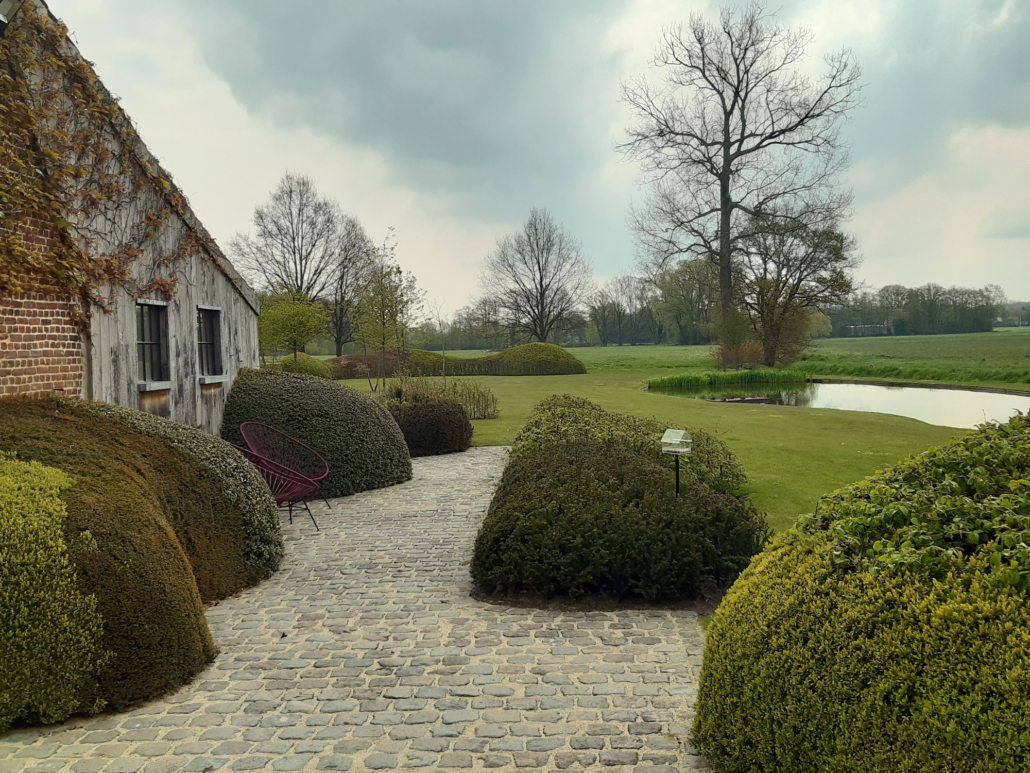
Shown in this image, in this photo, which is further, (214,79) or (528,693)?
(214,79)

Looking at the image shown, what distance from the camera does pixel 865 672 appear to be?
2.23 m

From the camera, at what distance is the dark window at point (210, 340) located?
9.15 metres

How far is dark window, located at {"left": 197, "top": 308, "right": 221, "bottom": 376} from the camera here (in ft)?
30.0

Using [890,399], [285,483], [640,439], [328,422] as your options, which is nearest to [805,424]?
[640,439]

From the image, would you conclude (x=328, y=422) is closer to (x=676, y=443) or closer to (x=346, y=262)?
(x=676, y=443)

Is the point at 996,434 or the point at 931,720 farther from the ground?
the point at 996,434

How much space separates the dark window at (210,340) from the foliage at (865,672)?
8218 mm

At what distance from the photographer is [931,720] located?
1.99m

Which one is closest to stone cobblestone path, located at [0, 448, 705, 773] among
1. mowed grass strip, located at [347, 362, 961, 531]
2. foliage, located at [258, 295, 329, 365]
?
mowed grass strip, located at [347, 362, 961, 531]

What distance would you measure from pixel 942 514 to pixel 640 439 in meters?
6.10

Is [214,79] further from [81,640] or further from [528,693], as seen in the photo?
[528,693]

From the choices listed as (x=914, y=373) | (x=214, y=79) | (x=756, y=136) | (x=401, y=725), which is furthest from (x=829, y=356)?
(x=401, y=725)

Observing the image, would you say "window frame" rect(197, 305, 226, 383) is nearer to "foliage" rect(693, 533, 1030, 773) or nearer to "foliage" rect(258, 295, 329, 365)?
"foliage" rect(693, 533, 1030, 773)

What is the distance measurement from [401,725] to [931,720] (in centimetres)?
244
